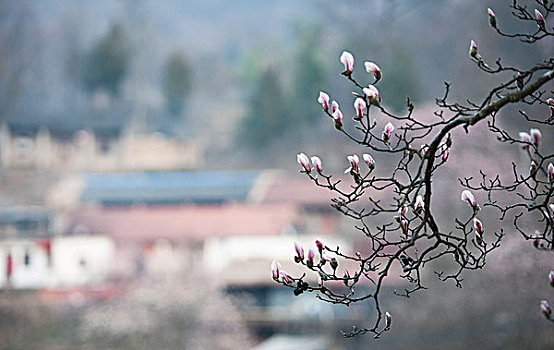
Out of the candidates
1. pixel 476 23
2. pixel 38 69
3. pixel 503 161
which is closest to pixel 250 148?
pixel 38 69

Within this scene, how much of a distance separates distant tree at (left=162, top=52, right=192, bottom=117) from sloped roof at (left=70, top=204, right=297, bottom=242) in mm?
2579

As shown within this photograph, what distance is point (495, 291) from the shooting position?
18.4ft

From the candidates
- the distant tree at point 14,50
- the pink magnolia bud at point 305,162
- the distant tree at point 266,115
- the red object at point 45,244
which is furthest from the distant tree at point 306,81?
the pink magnolia bud at point 305,162

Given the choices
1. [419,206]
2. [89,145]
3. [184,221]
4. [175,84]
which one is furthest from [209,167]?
[419,206]

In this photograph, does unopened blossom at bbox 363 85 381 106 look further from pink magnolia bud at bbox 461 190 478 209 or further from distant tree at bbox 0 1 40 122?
distant tree at bbox 0 1 40 122

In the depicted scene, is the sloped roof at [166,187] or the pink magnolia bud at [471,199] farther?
the sloped roof at [166,187]

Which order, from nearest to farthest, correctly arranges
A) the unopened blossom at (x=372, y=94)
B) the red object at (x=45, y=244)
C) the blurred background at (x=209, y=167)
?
the unopened blossom at (x=372, y=94) < the blurred background at (x=209, y=167) < the red object at (x=45, y=244)

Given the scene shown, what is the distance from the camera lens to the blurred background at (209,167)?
6031 millimetres

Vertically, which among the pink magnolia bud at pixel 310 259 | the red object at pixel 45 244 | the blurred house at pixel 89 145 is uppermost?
the blurred house at pixel 89 145

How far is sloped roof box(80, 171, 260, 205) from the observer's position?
904cm

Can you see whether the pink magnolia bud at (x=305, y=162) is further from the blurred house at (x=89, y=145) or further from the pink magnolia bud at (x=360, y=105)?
the blurred house at (x=89, y=145)

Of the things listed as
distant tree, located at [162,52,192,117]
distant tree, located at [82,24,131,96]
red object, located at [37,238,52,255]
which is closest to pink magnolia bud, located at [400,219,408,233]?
red object, located at [37,238,52,255]

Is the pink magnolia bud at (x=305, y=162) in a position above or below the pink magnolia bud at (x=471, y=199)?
above

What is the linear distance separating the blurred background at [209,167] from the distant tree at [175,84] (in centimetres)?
3
